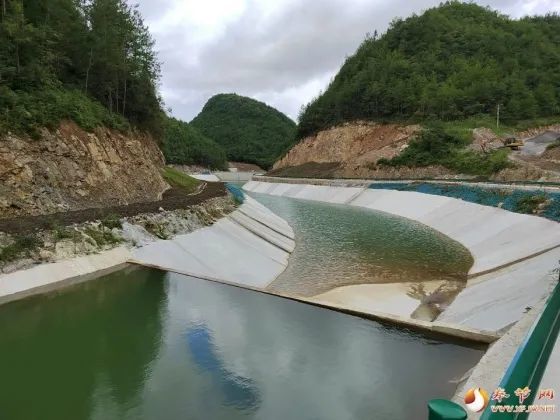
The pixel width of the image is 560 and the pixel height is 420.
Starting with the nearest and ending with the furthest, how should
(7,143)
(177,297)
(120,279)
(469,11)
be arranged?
(177,297) → (120,279) → (7,143) → (469,11)

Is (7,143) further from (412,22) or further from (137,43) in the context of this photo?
(412,22)

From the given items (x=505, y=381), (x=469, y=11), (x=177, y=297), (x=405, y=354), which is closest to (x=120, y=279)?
(x=177, y=297)

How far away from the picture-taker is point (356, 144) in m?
78.1

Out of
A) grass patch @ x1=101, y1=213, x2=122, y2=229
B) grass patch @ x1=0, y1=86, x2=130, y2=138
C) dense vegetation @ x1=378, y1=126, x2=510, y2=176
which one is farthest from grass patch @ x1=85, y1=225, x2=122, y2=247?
dense vegetation @ x1=378, y1=126, x2=510, y2=176

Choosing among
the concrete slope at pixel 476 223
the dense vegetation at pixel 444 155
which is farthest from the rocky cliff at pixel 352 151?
the concrete slope at pixel 476 223

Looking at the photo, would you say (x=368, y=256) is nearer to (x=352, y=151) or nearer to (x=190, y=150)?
(x=352, y=151)

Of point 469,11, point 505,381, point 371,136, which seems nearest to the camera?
point 505,381

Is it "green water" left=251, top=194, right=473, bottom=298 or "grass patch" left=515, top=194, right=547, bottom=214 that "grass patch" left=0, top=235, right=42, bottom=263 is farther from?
"grass patch" left=515, top=194, right=547, bottom=214

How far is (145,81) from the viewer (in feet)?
144

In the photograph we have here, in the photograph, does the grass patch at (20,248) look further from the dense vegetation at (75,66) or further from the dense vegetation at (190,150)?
the dense vegetation at (190,150)

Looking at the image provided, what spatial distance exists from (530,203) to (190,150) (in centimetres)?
11300

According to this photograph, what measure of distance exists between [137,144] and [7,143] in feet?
53.0

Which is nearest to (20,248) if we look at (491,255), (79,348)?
(79,348)

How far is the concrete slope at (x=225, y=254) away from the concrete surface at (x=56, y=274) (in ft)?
3.66
